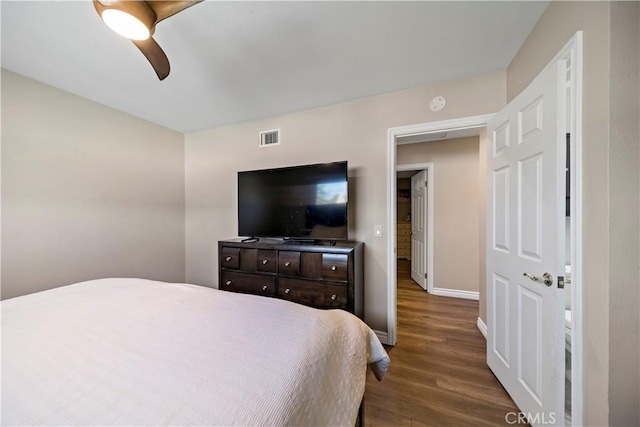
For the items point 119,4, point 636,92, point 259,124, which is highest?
point 259,124

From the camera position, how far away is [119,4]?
3.17 ft

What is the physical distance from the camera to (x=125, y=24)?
42.4 inches

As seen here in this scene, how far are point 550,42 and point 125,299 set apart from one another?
2814 millimetres

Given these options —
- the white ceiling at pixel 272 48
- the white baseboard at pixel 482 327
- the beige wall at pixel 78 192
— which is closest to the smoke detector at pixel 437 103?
the white ceiling at pixel 272 48

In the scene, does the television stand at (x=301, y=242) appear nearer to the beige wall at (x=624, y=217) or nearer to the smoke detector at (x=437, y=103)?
the smoke detector at (x=437, y=103)

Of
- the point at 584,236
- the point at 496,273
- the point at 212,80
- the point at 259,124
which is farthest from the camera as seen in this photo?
the point at 259,124

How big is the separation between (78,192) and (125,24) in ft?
6.64

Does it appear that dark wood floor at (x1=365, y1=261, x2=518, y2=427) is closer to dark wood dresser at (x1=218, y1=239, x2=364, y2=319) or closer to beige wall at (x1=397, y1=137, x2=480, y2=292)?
dark wood dresser at (x1=218, y1=239, x2=364, y2=319)

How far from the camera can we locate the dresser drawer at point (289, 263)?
2123 mm

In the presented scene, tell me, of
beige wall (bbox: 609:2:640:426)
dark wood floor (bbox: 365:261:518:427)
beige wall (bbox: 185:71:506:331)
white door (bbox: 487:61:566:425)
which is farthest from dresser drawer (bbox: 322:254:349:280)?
beige wall (bbox: 609:2:640:426)

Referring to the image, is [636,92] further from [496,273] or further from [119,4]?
[119,4]

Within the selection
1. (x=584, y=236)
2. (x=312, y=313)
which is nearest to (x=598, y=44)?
(x=584, y=236)

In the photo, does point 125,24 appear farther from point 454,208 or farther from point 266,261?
point 454,208

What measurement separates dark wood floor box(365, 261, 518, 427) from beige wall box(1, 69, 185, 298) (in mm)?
2907
